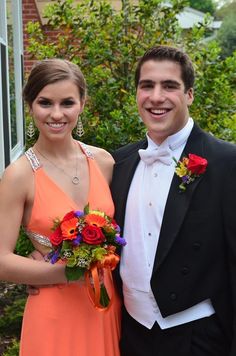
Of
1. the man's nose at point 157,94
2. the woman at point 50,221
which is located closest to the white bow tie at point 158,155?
the man's nose at point 157,94

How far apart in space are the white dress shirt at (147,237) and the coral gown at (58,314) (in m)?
0.19

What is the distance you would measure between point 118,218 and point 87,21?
13.2 feet

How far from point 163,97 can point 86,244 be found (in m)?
0.79

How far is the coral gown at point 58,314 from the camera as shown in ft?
9.97

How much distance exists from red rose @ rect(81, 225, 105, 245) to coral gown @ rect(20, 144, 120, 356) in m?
0.33

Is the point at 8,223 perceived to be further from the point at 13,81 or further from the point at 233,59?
the point at 13,81

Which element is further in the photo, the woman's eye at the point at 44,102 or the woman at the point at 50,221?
the woman's eye at the point at 44,102

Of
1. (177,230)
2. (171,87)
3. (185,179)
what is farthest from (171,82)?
(177,230)

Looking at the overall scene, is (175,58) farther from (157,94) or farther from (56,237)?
(56,237)

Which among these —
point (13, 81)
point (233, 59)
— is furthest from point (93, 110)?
point (13, 81)

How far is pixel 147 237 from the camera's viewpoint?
2902 millimetres

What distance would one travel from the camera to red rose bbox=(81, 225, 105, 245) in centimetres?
271

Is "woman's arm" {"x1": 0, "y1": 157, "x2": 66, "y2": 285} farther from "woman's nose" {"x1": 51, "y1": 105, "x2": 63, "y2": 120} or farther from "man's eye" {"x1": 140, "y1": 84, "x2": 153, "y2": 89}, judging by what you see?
"man's eye" {"x1": 140, "y1": 84, "x2": 153, "y2": 89}

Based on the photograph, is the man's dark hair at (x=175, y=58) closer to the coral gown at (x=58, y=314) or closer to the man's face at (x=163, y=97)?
the man's face at (x=163, y=97)
